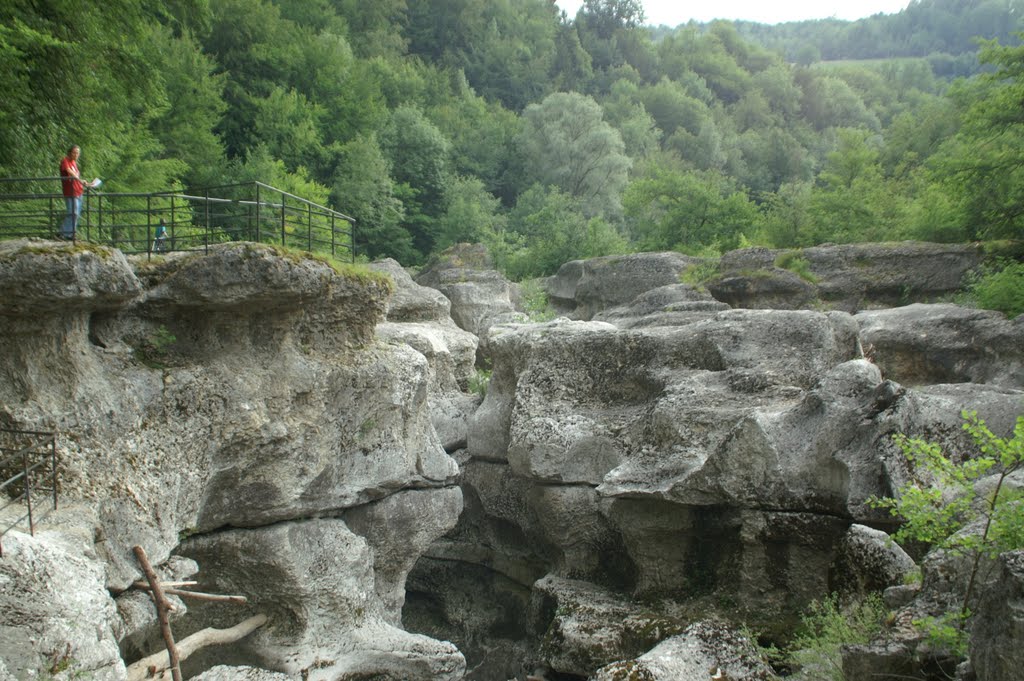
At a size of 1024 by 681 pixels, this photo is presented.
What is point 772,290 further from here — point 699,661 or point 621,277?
point 699,661

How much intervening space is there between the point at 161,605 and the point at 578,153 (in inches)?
1845

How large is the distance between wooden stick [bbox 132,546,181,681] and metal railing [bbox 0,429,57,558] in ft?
4.10

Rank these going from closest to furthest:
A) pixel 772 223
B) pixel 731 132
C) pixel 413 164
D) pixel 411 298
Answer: pixel 411 298
pixel 772 223
pixel 413 164
pixel 731 132

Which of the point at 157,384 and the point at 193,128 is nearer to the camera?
the point at 157,384

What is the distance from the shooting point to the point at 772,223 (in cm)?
3409

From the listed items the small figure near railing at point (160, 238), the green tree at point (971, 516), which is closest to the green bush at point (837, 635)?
the green tree at point (971, 516)

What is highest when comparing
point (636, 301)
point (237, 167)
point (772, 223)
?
point (237, 167)

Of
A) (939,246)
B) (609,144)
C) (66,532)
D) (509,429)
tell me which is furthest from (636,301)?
(609,144)

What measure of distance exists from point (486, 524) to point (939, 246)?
1336 centimetres

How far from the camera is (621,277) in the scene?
26.7 metres

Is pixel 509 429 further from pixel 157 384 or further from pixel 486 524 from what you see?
pixel 157 384

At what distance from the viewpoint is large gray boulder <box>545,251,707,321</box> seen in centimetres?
2584

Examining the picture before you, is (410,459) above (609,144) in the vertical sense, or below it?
below

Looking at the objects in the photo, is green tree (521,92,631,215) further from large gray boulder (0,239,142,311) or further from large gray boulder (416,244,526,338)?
large gray boulder (0,239,142,311)
